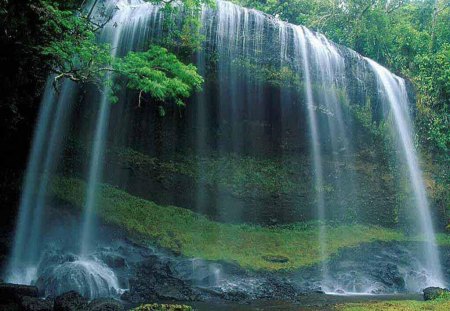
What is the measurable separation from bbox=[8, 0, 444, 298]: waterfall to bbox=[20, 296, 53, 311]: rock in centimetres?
494

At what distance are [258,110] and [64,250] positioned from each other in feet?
28.2

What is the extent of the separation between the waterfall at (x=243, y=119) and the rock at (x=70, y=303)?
4.99 m

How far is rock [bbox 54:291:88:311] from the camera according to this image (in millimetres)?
8219

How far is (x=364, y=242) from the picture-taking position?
15586 mm

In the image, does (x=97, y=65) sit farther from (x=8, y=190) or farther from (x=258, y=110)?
(x=258, y=110)

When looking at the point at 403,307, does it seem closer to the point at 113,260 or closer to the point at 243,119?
the point at 113,260

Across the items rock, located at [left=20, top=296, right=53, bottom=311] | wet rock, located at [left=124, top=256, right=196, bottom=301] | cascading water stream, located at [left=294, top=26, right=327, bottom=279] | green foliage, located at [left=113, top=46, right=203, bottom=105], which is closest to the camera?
rock, located at [left=20, top=296, right=53, bottom=311]

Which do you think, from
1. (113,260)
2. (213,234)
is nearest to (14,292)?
(113,260)

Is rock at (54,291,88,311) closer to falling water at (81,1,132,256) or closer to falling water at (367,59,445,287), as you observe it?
falling water at (81,1,132,256)

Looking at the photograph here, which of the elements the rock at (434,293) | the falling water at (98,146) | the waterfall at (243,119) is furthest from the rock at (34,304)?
the rock at (434,293)

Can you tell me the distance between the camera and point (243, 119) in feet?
55.7

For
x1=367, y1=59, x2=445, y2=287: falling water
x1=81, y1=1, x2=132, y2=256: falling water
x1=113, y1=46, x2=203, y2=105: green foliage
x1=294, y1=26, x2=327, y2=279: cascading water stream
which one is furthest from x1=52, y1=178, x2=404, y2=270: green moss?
x1=113, y1=46, x2=203, y2=105: green foliage

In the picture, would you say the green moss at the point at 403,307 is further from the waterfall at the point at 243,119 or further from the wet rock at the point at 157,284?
the waterfall at the point at 243,119

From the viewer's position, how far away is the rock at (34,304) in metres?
8.34
